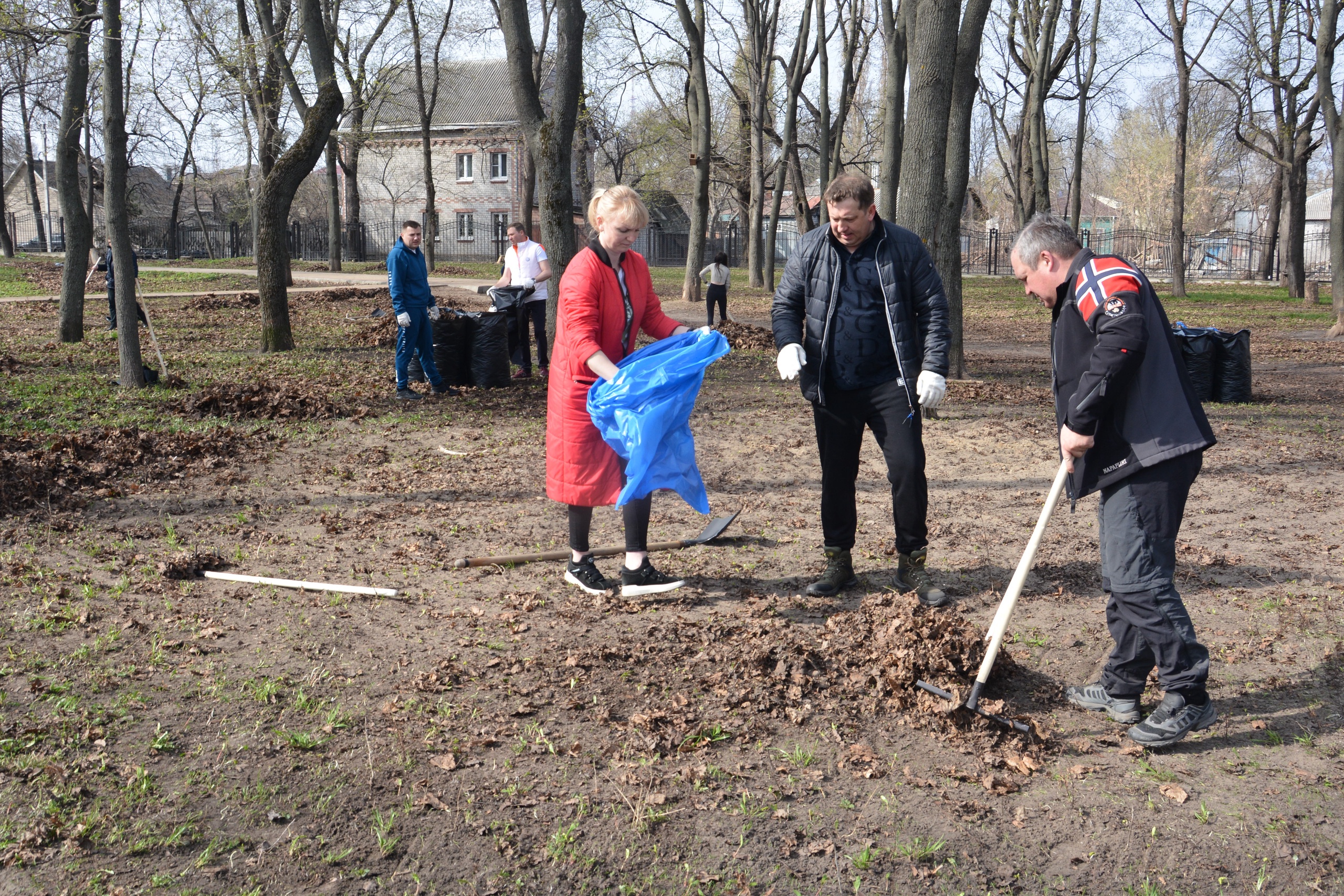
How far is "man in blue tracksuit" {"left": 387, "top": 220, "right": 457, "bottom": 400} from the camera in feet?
31.9

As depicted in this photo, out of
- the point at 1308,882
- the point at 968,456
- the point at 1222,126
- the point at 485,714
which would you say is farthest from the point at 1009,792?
the point at 1222,126

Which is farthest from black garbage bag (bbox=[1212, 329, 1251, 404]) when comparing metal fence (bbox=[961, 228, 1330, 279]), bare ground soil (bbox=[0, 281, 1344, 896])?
metal fence (bbox=[961, 228, 1330, 279])

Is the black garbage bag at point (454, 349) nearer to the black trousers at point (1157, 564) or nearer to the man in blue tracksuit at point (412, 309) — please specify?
the man in blue tracksuit at point (412, 309)

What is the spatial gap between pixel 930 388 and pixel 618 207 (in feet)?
5.13

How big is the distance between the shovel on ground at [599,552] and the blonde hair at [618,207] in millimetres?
1824

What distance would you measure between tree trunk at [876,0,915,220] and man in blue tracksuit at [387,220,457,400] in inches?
208

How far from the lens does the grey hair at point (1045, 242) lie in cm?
352

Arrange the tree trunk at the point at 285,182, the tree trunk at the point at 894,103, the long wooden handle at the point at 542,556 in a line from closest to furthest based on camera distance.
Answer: the long wooden handle at the point at 542,556, the tree trunk at the point at 894,103, the tree trunk at the point at 285,182

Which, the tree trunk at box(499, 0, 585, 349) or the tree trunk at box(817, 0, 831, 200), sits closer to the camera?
the tree trunk at box(499, 0, 585, 349)

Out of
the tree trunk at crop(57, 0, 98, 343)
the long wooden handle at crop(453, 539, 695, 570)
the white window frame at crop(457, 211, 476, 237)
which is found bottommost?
the long wooden handle at crop(453, 539, 695, 570)

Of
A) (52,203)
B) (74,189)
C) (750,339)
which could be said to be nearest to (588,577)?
(750,339)

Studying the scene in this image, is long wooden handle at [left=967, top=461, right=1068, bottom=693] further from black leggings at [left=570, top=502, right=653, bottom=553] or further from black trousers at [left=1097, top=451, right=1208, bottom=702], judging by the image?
black leggings at [left=570, top=502, right=653, bottom=553]

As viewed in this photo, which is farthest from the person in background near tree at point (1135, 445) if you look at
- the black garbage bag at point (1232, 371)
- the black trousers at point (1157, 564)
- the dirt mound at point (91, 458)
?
the black garbage bag at point (1232, 371)

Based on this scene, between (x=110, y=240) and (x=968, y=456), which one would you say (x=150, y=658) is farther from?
(x=110, y=240)
